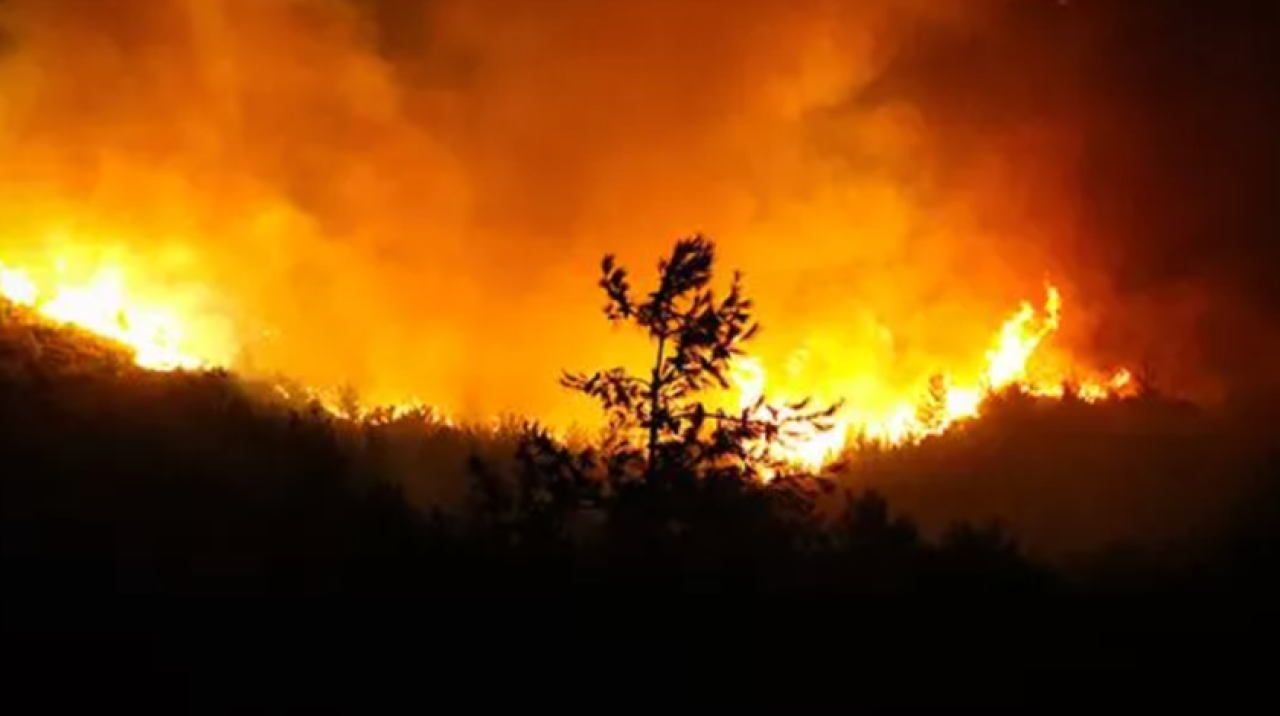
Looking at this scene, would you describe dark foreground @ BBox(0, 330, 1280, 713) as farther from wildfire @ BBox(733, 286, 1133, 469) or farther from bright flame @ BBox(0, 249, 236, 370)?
wildfire @ BBox(733, 286, 1133, 469)

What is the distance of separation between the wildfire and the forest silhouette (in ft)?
31.9

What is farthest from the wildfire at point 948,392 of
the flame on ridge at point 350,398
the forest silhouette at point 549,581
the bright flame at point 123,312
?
the bright flame at point 123,312

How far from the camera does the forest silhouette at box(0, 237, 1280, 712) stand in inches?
712

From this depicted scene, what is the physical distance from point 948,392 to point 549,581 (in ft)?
79.0

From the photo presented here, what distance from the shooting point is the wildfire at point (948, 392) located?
36.9 m

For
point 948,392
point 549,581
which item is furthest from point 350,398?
point 549,581

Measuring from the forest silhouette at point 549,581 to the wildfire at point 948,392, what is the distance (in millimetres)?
9716

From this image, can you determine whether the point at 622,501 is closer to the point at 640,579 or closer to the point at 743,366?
the point at 640,579

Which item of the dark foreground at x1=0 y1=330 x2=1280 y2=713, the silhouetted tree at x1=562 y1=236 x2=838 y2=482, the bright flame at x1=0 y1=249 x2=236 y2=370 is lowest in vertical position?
the dark foreground at x1=0 y1=330 x2=1280 y2=713

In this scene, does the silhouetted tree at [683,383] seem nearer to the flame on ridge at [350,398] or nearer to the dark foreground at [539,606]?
the dark foreground at [539,606]

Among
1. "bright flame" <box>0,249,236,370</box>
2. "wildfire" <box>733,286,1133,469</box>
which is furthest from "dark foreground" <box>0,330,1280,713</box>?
"wildfire" <box>733,286,1133,469</box>

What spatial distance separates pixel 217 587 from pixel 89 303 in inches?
626

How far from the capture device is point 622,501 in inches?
857

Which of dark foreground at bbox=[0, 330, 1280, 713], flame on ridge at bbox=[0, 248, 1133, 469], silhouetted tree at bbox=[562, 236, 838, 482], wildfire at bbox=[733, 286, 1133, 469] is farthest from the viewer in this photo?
wildfire at bbox=[733, 286, 1133, 469]
